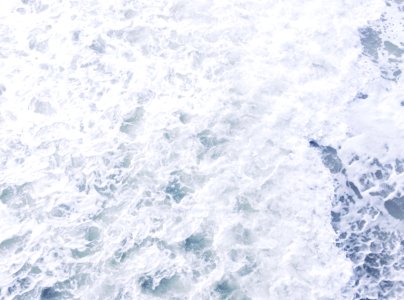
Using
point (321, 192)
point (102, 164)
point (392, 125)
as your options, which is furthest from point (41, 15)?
point (392, 125)

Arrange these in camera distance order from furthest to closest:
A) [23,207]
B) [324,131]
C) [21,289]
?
1. [324,131]
2. [23,207]
3. [21,289]

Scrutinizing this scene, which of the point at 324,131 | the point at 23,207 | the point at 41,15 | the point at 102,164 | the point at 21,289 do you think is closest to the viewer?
the point at 21,289

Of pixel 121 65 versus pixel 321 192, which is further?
pixel 121 65

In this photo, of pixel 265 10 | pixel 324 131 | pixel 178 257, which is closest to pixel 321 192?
pixel 324 131

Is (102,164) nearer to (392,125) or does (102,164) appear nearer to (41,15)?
(41,15)

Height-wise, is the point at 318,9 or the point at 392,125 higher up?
the point at 318,9

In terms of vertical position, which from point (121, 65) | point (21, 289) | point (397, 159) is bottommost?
point (21, 289)
